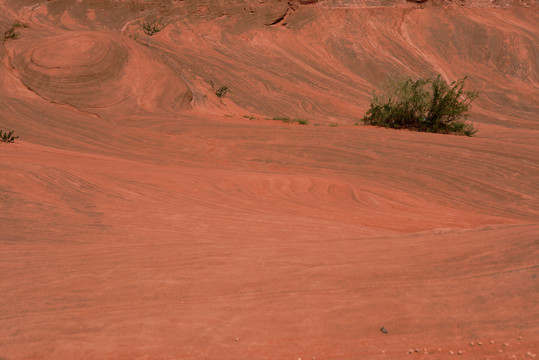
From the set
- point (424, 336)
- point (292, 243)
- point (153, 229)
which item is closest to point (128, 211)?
point (153, 229)

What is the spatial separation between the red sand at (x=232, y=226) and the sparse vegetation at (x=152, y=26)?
24.8ft

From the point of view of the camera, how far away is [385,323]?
2.50 m

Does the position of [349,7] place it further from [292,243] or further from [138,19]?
[292,243]

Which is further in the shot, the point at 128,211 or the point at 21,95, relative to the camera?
the point at 21,95

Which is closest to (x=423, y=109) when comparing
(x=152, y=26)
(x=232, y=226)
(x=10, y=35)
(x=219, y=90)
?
(x=219, y=90)

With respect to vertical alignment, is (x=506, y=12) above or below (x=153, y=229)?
above

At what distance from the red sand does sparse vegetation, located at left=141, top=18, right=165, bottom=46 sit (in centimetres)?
756

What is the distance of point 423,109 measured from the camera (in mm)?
14516

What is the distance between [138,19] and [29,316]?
27.3 meters

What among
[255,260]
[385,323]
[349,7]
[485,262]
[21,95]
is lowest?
[21,95]

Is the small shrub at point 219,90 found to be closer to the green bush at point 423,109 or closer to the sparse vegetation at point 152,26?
the green bush at point 423,109

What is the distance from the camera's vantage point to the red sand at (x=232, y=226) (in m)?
2.44

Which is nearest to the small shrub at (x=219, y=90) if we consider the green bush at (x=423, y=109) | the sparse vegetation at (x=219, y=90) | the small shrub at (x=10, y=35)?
the sparse vegetation at (x=219, y=90)

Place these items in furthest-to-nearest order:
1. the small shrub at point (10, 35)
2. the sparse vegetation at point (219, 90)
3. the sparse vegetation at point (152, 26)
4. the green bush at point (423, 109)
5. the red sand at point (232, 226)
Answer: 1. the sparse vegetation at point (152, 26)
2. the sparse vegetation at point (219, 90)
3. the small shrub at point (10, 35)
4. the green bush at point (423, 109)
5. the red sand at point (232, 226)
